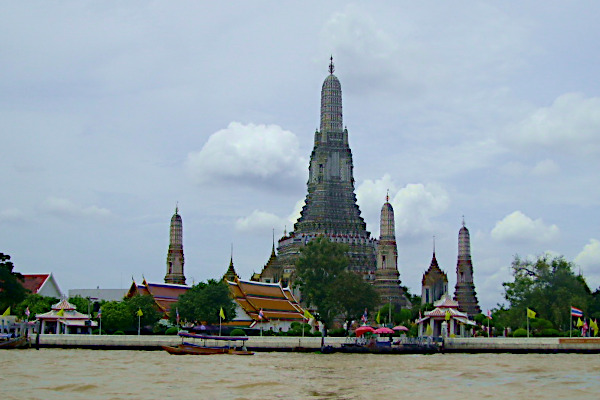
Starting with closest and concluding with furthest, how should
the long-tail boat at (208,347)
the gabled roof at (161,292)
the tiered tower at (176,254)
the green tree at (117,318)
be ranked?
1. the long-tail boat at (208,347)
2. the green tree at (117,318)
3. the gabled roof at (161,292)
4. the tiered tower at (176,254)

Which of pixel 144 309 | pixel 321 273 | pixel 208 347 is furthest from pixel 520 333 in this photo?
pixel 144 309

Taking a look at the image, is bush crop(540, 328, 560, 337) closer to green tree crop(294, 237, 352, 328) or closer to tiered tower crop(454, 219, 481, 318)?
green tree crop(294, 237, 352, 328)

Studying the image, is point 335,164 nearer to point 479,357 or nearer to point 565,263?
point 565,263

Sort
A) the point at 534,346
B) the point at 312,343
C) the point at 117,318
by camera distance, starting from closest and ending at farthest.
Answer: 1. the point at 534,346
2. the point at 312,343
3. the point at 117,318

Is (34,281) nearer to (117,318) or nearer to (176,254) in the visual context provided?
(176,254)

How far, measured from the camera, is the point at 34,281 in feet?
342

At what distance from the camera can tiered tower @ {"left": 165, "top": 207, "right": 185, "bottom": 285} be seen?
111 m

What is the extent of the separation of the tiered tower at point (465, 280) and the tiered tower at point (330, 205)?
36.0 ft

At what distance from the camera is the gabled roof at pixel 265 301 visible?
86050 mm

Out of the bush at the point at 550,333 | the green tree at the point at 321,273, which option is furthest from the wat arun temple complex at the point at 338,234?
the bush at the point at 550,333

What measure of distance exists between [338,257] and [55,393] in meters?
57.9

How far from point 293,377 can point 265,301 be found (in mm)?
46279

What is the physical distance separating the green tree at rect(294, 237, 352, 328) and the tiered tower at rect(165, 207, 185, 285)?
22382 millimetres

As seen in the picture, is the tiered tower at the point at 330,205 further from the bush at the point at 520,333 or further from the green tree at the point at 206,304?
the bush at the point at 520,333
